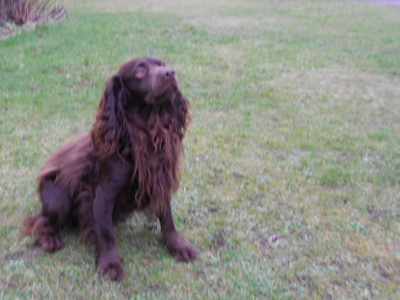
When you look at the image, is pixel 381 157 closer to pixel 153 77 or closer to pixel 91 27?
pixel 153 77

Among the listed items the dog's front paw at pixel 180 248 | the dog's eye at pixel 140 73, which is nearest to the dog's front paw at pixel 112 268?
the dog's front paw at pixel 180 248

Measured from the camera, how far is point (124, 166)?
3.00 m

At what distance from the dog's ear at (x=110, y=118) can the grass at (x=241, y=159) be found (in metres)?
0.83

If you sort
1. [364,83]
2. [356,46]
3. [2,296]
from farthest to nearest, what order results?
[356,46], [364,83], [2,296]

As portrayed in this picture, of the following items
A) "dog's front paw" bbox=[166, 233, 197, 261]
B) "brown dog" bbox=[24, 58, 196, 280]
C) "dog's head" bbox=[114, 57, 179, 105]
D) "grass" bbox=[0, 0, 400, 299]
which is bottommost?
"grass" bbox=[0, 0, 400, 299]

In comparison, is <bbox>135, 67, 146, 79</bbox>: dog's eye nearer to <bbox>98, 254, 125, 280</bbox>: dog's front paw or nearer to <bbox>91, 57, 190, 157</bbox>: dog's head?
<bbox>91, 57, 190, 157</bbox>: dog's head

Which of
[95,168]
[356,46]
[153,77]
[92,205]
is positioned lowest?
[356,46]

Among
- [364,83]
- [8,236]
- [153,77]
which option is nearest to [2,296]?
[8,236]

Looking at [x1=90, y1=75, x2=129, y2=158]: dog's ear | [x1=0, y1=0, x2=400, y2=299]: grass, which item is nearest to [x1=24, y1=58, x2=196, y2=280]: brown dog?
[x1=90, y1=75, x2=129, y2=158]: dog's ear

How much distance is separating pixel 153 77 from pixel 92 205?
96 cm

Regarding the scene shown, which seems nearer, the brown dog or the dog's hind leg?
the brown dog

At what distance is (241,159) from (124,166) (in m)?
2.11

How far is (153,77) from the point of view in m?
2.89

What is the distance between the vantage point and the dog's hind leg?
3352 millimetres
